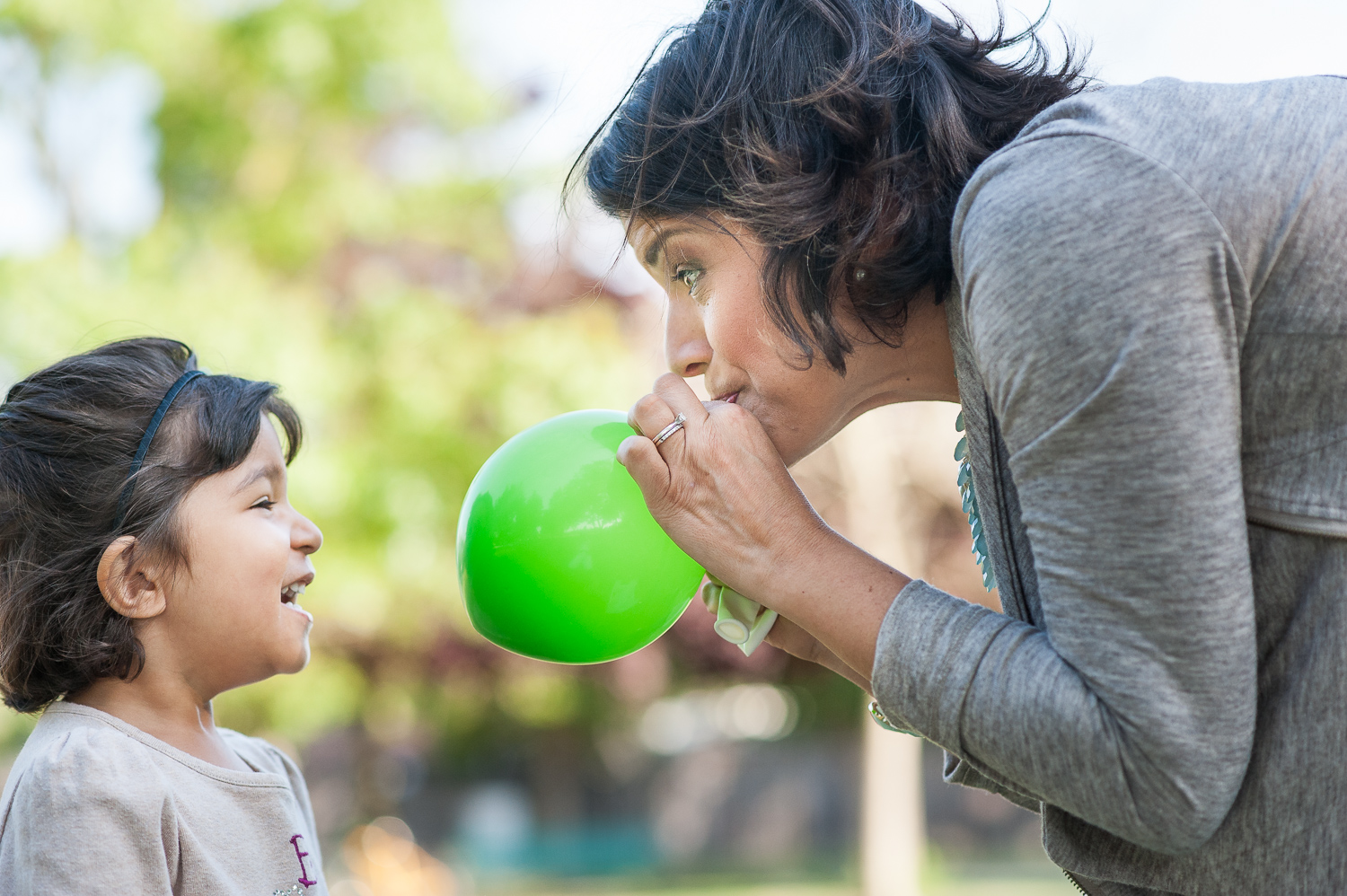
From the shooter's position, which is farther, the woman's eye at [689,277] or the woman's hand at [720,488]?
the woman's eye at [689,277]

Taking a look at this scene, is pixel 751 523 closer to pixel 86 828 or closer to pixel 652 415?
pixel 652 415

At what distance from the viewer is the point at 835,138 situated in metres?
2.04

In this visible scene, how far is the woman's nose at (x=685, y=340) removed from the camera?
2.25 meters

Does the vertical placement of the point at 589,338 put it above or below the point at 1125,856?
below

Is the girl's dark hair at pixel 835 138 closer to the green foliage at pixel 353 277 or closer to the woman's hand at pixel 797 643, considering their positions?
the woman's hand at pixel 797 643

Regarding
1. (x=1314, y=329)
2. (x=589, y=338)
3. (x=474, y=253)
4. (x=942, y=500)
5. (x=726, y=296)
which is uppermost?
(x=726, y=296)

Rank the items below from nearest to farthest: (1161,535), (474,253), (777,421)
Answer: (1161,535), (777,421), (474,253)

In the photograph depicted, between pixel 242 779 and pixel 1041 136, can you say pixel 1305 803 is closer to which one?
pixel 1041 136

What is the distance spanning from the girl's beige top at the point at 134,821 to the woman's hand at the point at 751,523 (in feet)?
3.61

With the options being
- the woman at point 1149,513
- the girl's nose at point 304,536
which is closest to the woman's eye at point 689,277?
the woman at point 1149,513

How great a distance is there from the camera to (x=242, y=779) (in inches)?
90.7

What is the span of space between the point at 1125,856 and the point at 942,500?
970cm

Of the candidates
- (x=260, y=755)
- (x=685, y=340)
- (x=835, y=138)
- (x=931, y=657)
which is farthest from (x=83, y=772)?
(x=835, y=138)

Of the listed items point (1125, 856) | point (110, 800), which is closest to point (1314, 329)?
point (1125, 856)
